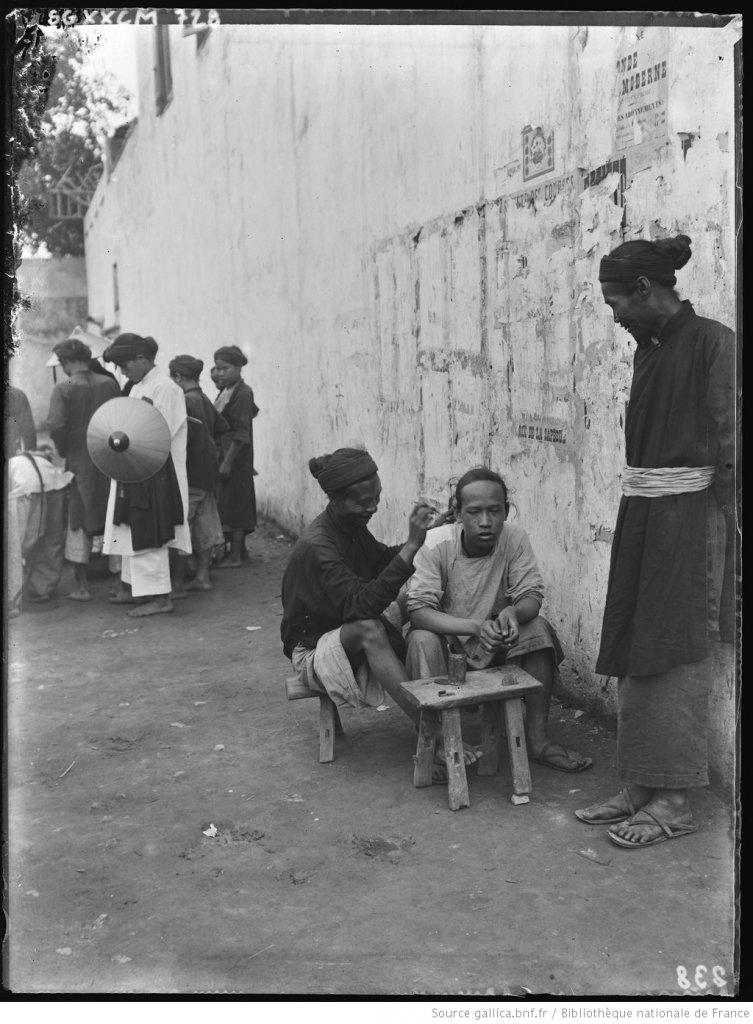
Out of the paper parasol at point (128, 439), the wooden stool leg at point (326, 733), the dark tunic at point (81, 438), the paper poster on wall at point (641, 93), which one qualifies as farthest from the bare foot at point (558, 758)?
the dark tunic at point (81, 438)

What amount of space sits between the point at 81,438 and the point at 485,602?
426 cm

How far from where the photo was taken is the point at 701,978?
3.03 metres

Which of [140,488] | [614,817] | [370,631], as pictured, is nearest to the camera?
[614,817]

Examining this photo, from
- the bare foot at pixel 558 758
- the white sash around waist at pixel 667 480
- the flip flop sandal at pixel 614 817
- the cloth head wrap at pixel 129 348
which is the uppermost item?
the cloth head wrap at pixel 129 348

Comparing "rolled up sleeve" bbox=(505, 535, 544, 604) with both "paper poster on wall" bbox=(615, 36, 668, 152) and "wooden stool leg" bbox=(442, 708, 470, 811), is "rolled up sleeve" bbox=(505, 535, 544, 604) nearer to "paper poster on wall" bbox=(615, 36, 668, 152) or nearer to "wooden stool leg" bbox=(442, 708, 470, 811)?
"wooden stool leg" bbox=(442, 708, 470, 811)

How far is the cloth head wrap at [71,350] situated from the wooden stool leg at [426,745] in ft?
15.2

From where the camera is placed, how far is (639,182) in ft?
13.9

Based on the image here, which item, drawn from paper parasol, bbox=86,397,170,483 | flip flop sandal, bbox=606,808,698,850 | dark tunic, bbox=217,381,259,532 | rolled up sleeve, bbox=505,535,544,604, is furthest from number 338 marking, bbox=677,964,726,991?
dark tunic, bbox=217,381,259,532

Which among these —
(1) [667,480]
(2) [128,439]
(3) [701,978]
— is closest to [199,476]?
(2) [128,439]

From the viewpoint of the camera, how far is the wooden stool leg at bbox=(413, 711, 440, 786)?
→ 4.22 metres

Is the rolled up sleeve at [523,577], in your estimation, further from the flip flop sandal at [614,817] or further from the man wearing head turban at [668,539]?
the flip flop sandal at [614,817]

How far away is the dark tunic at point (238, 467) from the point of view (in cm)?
857

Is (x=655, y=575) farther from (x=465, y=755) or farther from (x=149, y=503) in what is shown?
(x=149, y=503)

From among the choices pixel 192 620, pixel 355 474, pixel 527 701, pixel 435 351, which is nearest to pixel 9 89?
pixel 355 474
